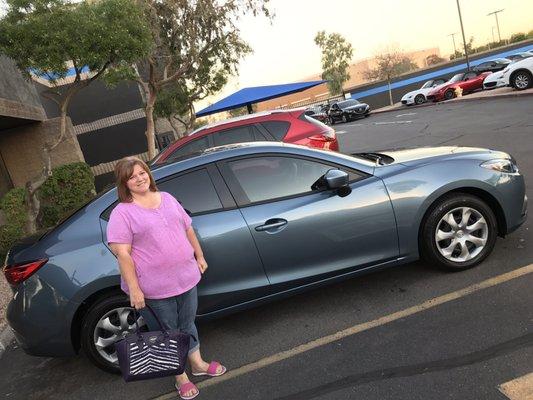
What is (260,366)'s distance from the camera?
3412 mm

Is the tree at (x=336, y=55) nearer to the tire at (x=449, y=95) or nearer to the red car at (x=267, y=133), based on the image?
the tire at (x=449, y=95)

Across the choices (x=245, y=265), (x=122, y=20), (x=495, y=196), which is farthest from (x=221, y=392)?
(x=122, y=20)

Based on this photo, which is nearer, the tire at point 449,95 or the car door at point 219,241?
the car door at point 219,241

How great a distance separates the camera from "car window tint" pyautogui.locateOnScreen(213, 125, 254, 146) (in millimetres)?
7547

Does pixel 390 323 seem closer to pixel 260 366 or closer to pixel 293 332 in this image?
pixel 293 332

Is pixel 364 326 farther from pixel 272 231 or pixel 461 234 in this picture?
pixel 461 234

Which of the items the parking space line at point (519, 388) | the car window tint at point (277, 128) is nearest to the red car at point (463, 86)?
the car window tint at point (277, 128)

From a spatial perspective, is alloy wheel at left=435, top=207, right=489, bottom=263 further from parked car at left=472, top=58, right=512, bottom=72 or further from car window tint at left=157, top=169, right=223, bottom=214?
parked car at left=472, top=58, right=512, bottom=72

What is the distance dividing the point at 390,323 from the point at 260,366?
1.02m

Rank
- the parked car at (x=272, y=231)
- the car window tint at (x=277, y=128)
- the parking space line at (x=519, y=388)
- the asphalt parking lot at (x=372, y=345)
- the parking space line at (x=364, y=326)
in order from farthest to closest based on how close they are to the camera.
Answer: the car window tint at (x=277, y=128) < the parked car at (x=272, y=231) < the parking space line at (x=364, y=326) < the asphalt parking lot at (x=372, y=345) < the parking space line at (x=519, y=388)

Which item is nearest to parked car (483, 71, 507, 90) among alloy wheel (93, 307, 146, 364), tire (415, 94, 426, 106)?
tire (415, 94, 426, 106)

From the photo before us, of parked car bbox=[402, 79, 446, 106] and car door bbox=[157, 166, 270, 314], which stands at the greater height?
car door bbox=[157, 166, 270, 314]

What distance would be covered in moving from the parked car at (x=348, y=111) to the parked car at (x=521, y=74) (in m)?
12.8

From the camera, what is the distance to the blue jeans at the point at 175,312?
9.78 feet
